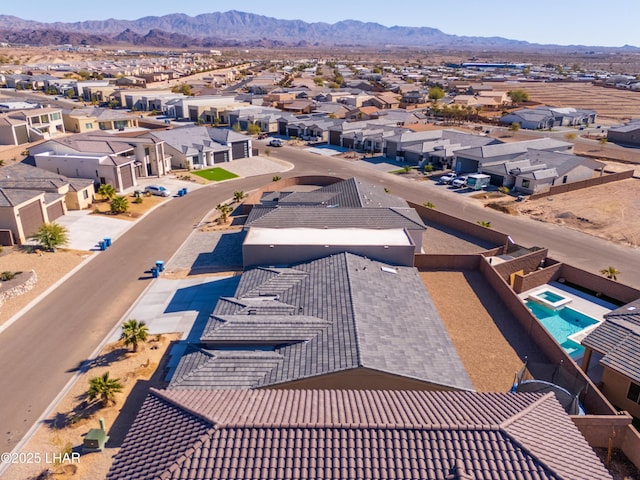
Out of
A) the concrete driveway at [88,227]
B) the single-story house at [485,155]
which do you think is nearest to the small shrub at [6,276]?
the concrete driveway at [88,227]

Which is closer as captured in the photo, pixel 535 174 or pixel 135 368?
pixel 135 368

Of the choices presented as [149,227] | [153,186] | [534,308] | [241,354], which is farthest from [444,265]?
[153,186]

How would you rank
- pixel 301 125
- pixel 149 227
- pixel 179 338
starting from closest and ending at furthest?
A: pixel 179 338
pixel 149 227
pixel 301 125

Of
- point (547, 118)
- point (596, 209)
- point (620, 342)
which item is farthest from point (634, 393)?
point (547, 118)

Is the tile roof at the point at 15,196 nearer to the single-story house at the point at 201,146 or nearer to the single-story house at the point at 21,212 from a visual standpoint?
the single-story house at the point at 21,212

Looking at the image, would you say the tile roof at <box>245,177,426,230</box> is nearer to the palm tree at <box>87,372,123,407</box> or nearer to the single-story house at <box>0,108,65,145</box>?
the palm tree at <box>87,372,123,407</box>

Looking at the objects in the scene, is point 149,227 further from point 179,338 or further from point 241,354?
point 241,354
